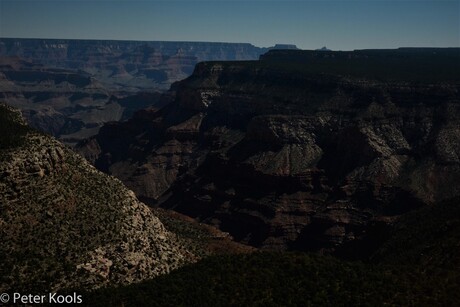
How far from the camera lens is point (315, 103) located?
536ft

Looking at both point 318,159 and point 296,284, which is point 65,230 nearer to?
point 296,284

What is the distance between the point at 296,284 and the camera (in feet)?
164

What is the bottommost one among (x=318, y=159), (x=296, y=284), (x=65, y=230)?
(x=318, y=159)

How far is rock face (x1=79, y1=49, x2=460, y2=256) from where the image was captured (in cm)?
12756

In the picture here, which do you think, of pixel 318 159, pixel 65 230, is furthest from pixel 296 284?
pixel 318 159

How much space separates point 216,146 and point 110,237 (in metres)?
117

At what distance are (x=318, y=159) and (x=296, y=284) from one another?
9994 centimetres

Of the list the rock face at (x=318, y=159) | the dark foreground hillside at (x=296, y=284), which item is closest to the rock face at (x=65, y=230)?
the dark foreground hillside at (x=296, y=284)

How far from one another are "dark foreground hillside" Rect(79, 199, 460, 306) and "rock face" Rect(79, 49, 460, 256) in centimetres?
4780

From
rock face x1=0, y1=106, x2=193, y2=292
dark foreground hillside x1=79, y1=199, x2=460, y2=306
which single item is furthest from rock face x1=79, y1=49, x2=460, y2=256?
rock face x1=0, y1=106, x2=193, y2=292

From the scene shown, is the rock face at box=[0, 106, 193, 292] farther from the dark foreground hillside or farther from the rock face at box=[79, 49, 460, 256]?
the rock face at box=[79, 49, 460, 256]

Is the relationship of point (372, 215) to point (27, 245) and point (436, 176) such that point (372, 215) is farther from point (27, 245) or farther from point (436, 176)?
point (27, 245)

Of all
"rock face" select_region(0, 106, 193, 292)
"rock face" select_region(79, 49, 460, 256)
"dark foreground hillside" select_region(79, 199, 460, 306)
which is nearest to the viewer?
"dark foreground hillside" select_region(79, 199, 460, 306)

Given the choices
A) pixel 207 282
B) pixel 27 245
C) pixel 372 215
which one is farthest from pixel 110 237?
pixel 372 215
